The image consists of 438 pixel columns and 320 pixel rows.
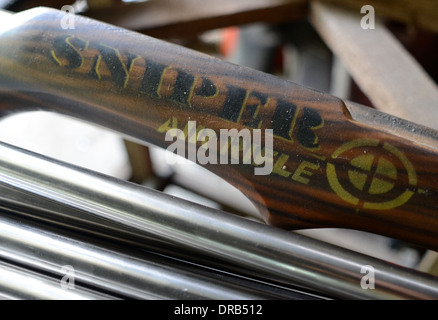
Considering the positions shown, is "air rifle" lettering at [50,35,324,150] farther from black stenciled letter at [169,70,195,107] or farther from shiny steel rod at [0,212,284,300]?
shiny steel rod at [0,212,284,300]

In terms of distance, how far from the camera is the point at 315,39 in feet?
3.22

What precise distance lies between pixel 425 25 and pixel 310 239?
43cm

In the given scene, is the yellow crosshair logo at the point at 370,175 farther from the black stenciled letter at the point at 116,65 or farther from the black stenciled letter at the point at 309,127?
the black stenciled letter at the point at 116,65

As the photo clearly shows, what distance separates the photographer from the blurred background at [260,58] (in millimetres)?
592

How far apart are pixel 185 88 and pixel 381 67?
0.27 meters

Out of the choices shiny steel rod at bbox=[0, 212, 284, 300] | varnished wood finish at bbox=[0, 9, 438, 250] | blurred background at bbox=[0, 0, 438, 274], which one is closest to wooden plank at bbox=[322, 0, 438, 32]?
blurred background at bbox=[0, 0, 438, 274]

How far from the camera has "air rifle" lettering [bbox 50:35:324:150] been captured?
365 millimetres

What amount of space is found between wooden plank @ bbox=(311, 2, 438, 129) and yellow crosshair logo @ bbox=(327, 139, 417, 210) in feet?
0.53

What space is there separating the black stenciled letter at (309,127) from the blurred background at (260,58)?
Result: 18 centimetres

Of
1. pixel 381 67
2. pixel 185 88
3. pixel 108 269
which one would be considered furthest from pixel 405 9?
pixel 108 269

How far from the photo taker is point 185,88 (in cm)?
38

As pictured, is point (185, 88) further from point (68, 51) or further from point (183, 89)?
point (68, 51)

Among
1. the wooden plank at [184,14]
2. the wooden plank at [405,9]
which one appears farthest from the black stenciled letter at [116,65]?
the wooden plank at [405,9]

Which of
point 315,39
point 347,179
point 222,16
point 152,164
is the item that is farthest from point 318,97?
point 152,164
